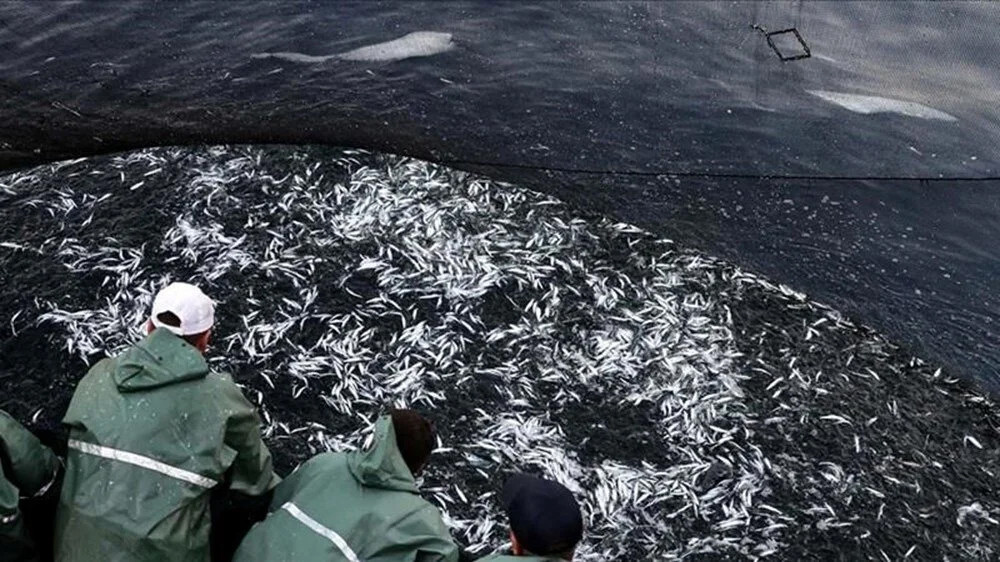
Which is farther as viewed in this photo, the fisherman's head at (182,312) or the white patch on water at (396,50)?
the white patch on water at (396,50)

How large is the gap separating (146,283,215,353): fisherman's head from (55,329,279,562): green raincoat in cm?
15

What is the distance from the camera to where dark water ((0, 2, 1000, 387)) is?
10797mm

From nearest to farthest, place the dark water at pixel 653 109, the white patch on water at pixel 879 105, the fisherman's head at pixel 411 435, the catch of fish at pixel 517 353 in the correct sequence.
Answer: the fisherman's head at pixel 411 435 → the catch of fish at pixel 517 353 → the dark water at pixel 653 109 → the white patch on water at pixel 879 105

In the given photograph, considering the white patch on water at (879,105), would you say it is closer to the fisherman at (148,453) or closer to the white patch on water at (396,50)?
the white patch on water at (396,50)

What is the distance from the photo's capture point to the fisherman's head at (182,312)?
5.56 metres

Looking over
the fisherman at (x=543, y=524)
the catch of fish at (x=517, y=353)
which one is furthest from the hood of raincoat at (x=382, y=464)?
the catch of fish at (x=517, y=353)

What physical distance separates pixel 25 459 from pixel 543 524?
2682 millimetres

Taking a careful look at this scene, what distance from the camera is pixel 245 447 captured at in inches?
223

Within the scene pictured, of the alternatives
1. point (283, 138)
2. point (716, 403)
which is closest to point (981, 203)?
point (716, 403)

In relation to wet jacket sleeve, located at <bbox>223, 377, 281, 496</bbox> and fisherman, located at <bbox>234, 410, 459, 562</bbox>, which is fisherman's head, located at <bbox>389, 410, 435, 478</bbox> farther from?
wet jacket sleeve, located at <bbox>223, 377, 281, 496</bbox>

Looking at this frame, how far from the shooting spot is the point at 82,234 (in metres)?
9.50

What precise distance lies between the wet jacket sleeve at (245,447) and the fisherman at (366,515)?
0.57m

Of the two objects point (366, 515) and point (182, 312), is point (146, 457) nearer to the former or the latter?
→ point (182, 312)

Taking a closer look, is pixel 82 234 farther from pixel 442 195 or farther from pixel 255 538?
pixel 255 538
